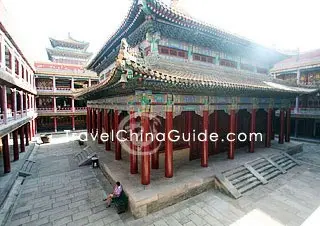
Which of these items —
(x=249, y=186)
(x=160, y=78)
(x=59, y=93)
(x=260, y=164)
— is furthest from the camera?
(x=59, y=93)

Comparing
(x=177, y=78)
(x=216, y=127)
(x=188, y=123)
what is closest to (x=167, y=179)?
(x=188, y=123)

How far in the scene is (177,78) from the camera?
251 inches

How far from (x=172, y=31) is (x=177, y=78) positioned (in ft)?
9.86

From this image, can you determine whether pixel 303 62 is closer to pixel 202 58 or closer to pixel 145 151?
pixel 202 58

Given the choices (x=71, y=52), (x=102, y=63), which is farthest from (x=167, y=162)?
(x=71, y=52)

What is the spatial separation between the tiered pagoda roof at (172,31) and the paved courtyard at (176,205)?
7.36 metres

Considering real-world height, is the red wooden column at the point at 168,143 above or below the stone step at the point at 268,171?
above

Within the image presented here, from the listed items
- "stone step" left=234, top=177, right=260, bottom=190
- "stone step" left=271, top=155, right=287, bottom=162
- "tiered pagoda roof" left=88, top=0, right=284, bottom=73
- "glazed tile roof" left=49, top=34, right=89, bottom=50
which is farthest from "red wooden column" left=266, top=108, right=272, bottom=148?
"glazed tile roof" left=49, top=34, right=89, bottom=50

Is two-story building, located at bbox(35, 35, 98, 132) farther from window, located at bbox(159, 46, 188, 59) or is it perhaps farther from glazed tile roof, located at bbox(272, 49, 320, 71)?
glazed tile roof, located at bbox(272, 49, 320, 71)

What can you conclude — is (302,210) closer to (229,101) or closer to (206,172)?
(206,172)

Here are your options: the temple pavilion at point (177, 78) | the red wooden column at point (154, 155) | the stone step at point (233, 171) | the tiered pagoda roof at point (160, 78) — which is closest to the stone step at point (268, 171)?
the stone step at point (233, 171)

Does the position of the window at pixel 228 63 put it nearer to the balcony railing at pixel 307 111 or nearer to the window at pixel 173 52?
the window at pixel 173 52

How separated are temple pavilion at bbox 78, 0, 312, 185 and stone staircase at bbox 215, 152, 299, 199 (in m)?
1.16

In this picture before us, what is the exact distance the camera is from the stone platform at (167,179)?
6434 millimetres
